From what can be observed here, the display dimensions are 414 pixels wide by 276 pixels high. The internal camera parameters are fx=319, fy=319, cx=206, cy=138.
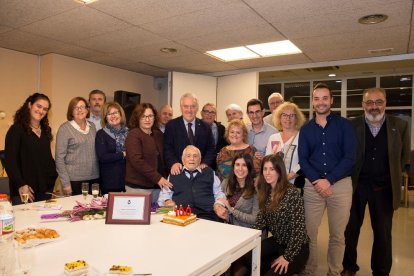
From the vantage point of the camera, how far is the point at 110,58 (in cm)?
510

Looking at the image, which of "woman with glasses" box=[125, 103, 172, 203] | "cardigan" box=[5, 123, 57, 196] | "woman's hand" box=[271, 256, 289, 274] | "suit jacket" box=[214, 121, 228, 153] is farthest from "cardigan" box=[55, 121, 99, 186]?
"woman's hand" box=[271, 256, 289, 274]

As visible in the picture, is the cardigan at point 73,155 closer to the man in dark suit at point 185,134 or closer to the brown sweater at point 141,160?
the brown sweater at point 141,160

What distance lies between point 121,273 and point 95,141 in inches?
76.5

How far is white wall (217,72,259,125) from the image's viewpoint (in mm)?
5691

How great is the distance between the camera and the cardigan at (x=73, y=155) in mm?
2834

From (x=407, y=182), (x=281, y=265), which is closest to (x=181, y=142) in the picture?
(x=281, y=265)

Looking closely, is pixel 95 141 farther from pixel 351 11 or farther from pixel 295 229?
pixel 351 11

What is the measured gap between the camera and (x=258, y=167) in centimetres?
279

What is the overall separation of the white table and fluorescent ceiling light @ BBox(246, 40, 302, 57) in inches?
114

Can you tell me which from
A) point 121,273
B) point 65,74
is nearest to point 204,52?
point 65,74

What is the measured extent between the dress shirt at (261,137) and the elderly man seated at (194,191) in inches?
35.1

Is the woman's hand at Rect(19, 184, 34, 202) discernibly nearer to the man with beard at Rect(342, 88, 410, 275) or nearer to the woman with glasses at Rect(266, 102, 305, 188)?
the woman with glasses at Rect(266, 102, 305, 188)

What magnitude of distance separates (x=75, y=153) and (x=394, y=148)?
277 centimetres

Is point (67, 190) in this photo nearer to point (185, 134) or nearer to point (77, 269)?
point (185, 134)
